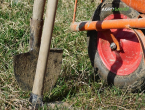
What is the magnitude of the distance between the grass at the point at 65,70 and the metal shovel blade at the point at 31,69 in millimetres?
84

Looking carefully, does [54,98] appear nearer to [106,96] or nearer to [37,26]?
[106,96]

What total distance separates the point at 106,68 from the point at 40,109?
899 millimetres

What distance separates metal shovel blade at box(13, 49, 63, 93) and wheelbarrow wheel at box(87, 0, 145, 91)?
53cm

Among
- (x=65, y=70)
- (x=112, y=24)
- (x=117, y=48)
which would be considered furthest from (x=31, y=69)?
(x=117, y=48)

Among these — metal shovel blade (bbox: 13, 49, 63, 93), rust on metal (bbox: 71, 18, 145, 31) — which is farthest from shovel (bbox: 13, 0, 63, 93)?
rust on metal (bbox: 71, 18, 145, 31)

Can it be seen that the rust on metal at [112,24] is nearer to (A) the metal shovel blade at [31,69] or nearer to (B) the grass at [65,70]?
(A) the metal shovel blade at [31,69]

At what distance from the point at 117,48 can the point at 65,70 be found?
0.56 meters

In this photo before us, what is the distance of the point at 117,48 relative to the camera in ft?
8.95

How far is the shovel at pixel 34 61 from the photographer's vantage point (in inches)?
90.0

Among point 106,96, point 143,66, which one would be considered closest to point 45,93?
point 106,96

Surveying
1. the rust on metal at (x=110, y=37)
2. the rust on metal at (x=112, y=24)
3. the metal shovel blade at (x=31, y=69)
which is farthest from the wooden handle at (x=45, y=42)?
the rust on metal at (x=110, y=37)

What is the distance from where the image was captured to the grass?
7.61ft

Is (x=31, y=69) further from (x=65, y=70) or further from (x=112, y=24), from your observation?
(x=112, y=24)

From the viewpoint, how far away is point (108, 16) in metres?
2.84
